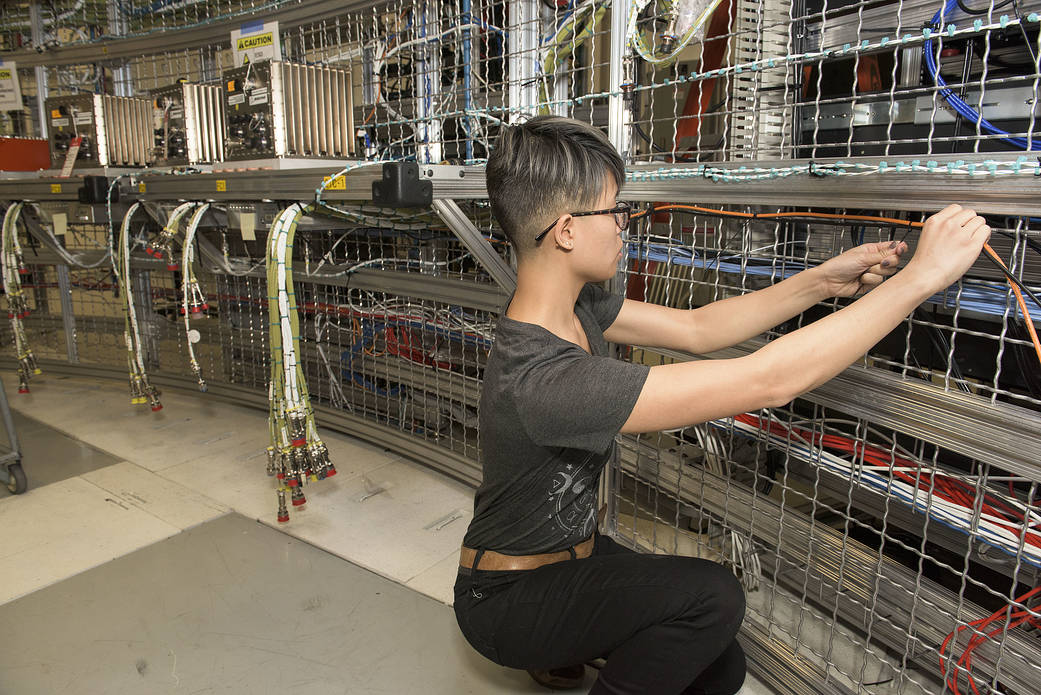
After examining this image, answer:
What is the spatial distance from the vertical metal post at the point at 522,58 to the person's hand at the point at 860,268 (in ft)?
3.95

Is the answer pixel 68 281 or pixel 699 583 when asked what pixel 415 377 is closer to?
pixel 699 583

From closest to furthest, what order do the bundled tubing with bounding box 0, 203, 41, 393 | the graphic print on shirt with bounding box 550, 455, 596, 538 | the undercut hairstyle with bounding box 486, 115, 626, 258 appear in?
the undercut hairstyle with bounding box 486, 115, 626, 258 < the graphic print on shirt with bounding box 550, 455, 596, 538 < the bundled tubing with bounding box 0, 203, 41, 393

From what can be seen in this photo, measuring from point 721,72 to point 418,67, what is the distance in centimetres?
163

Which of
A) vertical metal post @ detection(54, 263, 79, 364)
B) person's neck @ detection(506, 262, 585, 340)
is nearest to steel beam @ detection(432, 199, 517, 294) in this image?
person's neck @ detection(506, 262, 585, 340)

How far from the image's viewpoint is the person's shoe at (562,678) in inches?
60.4

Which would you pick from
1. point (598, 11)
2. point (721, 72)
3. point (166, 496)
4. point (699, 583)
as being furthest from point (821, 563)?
point (166, 496)

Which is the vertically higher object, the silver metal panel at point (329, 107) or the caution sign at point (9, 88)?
the caution sign at point (9, 88)

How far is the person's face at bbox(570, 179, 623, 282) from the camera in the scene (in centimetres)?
113

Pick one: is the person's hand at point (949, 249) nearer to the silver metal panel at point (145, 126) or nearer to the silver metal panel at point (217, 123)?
the silver metal panel at point (217, 123)

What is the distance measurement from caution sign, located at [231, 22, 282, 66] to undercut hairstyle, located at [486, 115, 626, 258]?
6.73 ft

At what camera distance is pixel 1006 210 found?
3.28ft

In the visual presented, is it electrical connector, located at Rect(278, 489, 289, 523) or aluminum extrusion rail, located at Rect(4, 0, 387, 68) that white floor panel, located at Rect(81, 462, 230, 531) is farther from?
aluminum extrusion rail, located at Rect(4, 0, 387, 68)

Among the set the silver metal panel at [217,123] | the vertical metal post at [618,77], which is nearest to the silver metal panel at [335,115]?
the silver metal panel at [217,123]

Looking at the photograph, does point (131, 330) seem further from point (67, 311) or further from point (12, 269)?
point (67, 311)
